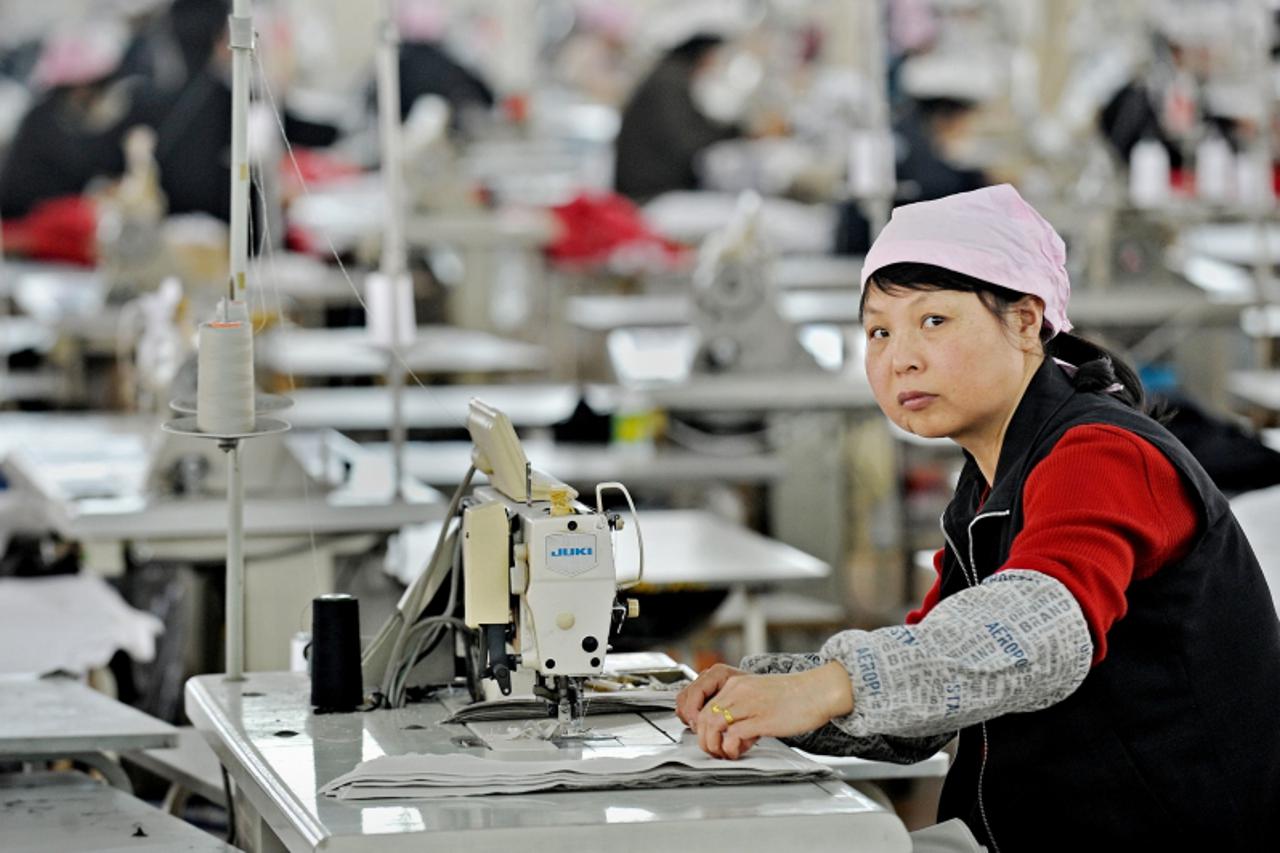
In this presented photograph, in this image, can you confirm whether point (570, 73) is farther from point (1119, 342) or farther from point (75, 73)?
point (1119, 342)

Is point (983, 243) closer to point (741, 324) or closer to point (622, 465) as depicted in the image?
point (622, 465)

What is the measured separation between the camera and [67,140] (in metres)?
10.7

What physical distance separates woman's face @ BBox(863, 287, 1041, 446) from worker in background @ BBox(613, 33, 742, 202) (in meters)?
8.63

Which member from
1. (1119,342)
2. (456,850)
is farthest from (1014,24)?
(456,850)

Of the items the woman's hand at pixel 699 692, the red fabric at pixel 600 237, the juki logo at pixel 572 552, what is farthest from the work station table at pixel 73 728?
the red fabric at pixel 600 237

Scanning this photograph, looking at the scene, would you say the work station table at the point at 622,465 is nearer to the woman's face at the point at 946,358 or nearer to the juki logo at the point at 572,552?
the juki logo at the point at 572,552

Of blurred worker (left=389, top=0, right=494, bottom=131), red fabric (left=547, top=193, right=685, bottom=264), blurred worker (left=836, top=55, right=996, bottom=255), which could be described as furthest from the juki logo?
blurred worker (left=389, top=0, right=494, bottom=131)

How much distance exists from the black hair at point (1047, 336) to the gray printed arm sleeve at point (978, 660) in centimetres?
31

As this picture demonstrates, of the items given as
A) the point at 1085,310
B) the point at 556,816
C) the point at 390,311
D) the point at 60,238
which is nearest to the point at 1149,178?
the point at 1085,310

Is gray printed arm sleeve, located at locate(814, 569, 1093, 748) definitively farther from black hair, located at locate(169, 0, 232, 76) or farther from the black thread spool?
black hair, located at locate(169, 0, 232, 76)

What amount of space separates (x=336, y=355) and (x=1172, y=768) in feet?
16.3

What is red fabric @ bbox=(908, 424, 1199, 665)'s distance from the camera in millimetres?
1902

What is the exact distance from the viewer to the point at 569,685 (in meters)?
2.21

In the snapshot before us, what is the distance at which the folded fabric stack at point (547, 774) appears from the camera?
76.0 inches
